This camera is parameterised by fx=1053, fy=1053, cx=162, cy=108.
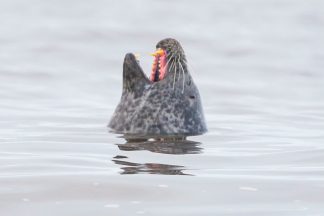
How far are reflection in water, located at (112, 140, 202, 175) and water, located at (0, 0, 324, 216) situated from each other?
2 centimetres

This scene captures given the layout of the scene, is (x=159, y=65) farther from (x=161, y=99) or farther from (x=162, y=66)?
(x=161, y=99)

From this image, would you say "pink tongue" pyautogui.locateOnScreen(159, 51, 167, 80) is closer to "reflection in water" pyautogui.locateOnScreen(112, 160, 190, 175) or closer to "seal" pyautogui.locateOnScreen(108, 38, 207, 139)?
"seal" pyautogui.locateOnScreen(108, 38, 207, 139)

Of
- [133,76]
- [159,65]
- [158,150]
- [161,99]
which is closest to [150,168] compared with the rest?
[158,150]

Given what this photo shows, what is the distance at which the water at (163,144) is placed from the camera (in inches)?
329

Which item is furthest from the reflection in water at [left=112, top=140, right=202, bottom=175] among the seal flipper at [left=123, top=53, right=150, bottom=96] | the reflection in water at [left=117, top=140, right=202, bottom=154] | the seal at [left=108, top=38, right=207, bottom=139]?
the seal flipper at [left=123, top=53, right=150, bottom=96]

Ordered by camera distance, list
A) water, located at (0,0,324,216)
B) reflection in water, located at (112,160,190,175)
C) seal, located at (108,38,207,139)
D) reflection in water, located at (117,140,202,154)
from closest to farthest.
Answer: water, located at (0,0,324,216) → reflection in water, located at (112,160,190,175) → reflection in water, located at (117,140,202,154) → seal, located at (108,38,207,139)

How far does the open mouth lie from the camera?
12.3 m

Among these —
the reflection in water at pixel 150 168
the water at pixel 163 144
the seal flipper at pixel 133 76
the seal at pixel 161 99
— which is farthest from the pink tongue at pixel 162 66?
the reflection in water at pixel 150 168

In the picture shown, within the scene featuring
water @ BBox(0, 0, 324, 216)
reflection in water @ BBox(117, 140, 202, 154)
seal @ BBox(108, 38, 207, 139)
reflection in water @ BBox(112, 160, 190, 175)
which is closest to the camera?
water @ BBox(0, 0, 324, 216)

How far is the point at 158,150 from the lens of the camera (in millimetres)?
10961

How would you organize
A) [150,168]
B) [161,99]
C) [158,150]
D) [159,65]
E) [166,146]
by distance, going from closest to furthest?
[150,168]
[158,150]
[166,146]
[161,99]
[159,65]

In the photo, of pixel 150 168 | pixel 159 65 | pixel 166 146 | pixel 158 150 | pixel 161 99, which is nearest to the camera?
pixel 150 168

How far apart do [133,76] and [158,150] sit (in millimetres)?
1727

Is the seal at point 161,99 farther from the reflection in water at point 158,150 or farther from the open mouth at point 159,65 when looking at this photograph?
the reflection in water at point 158,150
